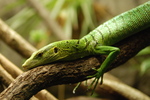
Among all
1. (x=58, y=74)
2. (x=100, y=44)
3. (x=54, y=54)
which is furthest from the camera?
(x=100, y=44)

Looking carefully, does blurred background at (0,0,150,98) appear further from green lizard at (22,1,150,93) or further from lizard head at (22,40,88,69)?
lizard head at (22,40,88,69)

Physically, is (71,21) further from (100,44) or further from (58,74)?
(58,74)

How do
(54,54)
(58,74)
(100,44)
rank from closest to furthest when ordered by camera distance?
(58,74), (54,54), (100,44)

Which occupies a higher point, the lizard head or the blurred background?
the blurred background

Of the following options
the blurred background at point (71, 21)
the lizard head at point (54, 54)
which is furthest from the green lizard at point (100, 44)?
the blurred background at point (71, 21)

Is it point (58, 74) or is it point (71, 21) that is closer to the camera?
point (58, 74)

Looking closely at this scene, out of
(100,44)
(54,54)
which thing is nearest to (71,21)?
(100,44)

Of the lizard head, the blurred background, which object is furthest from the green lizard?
the blurred background
